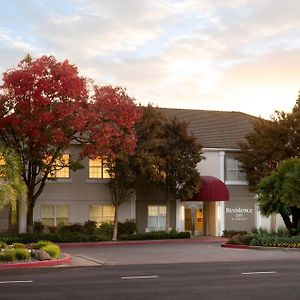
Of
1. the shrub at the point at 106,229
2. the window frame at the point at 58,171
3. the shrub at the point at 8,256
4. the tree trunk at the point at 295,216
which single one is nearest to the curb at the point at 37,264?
the shrub at the point at 8,256

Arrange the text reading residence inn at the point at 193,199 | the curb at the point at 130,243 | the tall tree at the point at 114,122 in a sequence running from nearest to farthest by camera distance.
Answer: the tall tree at the point at 114,122
the curb at the point at 130,243
the text reading residence inn at the point at 193,199

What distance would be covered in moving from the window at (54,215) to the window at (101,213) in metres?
1.56

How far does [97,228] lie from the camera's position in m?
40.9

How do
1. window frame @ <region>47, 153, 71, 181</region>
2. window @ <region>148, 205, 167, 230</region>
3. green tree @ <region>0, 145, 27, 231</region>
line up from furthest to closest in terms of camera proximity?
window @ <region>148, 205, 167, 230</region> → window frame @ <region>47, 153, 71, 181</region> → green tree @ <region>0, 145, 27, 231</region>

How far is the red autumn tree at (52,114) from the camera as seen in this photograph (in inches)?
1336

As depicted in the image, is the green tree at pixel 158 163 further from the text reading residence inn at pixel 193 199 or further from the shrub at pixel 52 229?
the shrub at pixel 52 229

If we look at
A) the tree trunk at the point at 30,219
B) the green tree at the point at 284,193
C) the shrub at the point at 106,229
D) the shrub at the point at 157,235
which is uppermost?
the green tree at the point at 284,193

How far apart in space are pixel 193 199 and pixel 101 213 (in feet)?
19.8

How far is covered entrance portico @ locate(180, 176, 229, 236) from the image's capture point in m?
43.0

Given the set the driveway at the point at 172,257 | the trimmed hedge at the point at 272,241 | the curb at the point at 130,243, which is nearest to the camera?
the driveway at the point at 172,257

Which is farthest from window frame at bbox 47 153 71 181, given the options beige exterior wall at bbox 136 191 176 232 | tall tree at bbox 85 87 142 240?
beige exterior wall at bbox 136 191 176 232

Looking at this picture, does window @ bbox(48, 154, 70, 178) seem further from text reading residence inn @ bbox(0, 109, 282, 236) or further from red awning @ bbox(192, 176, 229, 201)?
red awning @ bbox(192, 176, 229, 201)

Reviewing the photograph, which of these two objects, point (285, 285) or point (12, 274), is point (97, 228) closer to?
point (12, 274)

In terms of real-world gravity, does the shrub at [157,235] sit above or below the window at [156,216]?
below
